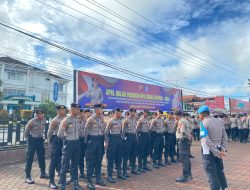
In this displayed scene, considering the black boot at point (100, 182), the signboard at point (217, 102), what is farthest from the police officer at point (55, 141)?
the signboard at point (217, 102)

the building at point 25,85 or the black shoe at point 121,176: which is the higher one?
the building at point 25,85

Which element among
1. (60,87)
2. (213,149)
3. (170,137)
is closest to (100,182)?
(213,149)

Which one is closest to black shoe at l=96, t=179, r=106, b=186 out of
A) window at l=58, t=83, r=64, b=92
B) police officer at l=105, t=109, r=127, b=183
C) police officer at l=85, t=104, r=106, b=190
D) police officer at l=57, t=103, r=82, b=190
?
police officer at l=85, t=104, r=106, b=190

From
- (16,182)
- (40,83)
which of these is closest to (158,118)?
(16,182)

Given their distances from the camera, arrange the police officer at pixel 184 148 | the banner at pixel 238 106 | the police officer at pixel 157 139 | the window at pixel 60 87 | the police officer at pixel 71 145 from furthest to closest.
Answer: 1. the window at pixel 60 87
2. the banner at pixel 238 106
3. the police officer at pixel 157 139
4. the police officer at pixel 184 148
5. the police officer at pixel 71 145

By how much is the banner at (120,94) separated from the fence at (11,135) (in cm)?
287

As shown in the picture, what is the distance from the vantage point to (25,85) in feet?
149

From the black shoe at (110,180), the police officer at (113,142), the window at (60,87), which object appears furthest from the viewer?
the window at (60,87)

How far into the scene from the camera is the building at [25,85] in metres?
40.5

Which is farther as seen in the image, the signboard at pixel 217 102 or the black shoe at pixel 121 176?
the signboard at pixel 217 102

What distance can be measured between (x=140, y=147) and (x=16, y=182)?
373 centimetres

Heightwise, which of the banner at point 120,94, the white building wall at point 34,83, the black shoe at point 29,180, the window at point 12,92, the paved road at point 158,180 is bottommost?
the paved road at point 158,180

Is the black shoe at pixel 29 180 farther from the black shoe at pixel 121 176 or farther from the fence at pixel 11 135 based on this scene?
the fence at pixel 11 135

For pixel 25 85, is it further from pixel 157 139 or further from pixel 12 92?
pixel 157 139
